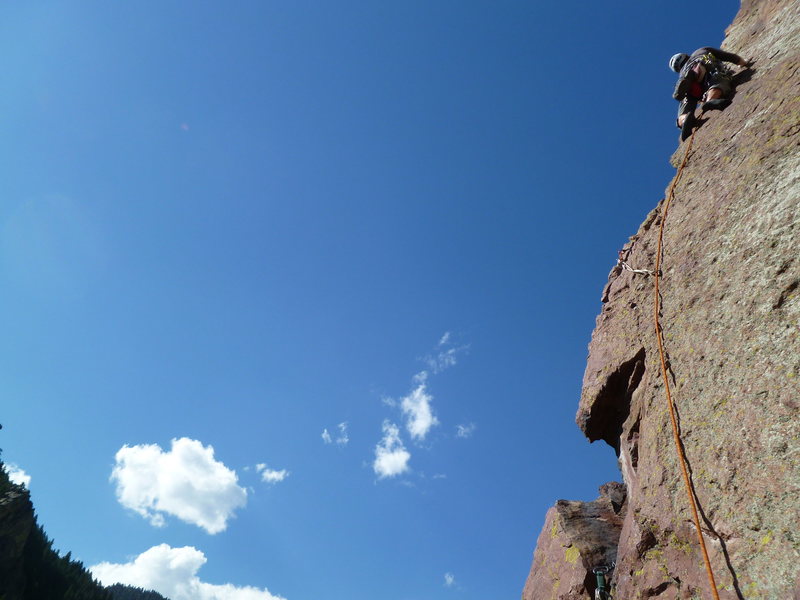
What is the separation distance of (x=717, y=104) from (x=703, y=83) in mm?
1031

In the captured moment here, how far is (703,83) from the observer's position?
336 inches

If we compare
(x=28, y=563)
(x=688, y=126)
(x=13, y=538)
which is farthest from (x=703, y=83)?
(x=28, y=563)

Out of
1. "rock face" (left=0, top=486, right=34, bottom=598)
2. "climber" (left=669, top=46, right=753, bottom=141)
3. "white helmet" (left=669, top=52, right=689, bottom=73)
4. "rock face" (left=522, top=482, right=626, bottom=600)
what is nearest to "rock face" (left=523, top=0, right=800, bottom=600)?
"rock face" (left=522, top=482, right=626, bottom=600)

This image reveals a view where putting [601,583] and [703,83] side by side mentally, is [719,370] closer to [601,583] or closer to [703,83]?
→ [601,583]

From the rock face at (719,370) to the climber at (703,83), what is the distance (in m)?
0.32

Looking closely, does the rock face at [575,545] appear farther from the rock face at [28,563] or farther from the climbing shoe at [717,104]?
the rock face at [28,563]

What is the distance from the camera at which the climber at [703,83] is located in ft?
26.2

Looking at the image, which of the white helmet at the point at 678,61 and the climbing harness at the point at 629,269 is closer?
the climbing harness at the point at 629,269

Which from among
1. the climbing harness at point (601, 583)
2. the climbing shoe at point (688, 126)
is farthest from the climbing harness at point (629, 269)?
the climbing harness at point (601, 583)

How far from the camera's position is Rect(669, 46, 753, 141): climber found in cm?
799

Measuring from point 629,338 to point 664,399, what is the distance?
1.42 m

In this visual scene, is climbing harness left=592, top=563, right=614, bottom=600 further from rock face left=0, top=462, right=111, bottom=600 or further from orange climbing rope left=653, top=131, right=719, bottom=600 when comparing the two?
rock face left=0, top=462, right=111, bottom=600

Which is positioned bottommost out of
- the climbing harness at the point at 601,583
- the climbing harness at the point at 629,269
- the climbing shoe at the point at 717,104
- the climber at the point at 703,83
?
the climbing harness at the point at 601,583

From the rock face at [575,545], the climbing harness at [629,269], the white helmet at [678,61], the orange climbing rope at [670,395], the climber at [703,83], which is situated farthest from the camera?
the white helmet at [678,61]
